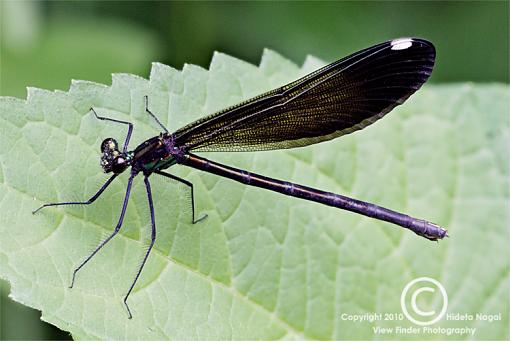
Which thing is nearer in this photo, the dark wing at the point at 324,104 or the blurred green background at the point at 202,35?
the dark wing at the point at 324,104

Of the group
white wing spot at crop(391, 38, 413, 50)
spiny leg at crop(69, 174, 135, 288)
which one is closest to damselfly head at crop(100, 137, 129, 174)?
spiny leg at crop(69, 174, 135, 288)

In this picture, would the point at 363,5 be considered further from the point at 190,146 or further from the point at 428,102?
the point at 190,146

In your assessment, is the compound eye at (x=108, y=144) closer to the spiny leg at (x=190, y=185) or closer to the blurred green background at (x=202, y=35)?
the spiny leg at (x=190, y=185)

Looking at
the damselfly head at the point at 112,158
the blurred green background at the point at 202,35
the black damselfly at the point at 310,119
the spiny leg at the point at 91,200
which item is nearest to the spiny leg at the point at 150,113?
the black damselfly at the point at 310,119

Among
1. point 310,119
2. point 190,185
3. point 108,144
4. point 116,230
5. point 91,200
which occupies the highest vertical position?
point 310,119

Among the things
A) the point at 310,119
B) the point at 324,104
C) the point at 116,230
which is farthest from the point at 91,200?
the point at 324,104

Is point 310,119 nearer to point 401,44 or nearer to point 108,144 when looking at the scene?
point 401,44

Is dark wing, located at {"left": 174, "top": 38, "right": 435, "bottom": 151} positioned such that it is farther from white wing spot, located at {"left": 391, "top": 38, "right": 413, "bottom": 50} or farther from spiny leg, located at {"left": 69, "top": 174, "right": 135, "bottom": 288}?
spiny leg, located at {"left": 69, "top": 174, "right": 135, "bottom": 288}
